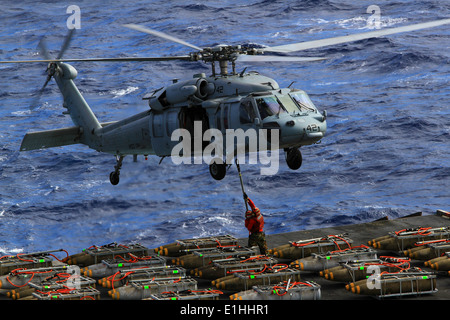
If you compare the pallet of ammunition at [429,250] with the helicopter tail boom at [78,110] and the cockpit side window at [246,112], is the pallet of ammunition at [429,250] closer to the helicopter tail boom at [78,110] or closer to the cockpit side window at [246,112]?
the cockpit side window at [246,112]

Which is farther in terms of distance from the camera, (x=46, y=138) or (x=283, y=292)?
(x=46, y=138)

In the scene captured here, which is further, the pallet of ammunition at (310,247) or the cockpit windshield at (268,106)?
the pallet of ammunition at (310,247)

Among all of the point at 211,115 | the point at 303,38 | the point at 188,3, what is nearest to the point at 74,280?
the point at 211,115

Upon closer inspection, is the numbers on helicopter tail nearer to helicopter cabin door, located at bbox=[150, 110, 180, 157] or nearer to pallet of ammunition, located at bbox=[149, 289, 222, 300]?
helicopter cabin door, located at bbox=[150, 110, 180, 157]

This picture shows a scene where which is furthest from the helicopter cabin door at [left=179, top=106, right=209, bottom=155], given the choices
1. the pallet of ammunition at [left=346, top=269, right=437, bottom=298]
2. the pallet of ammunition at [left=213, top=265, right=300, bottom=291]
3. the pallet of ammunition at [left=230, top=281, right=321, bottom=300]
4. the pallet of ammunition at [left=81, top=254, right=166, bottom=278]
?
the pallet of ammunition at [left=346, top=269, right=437, bottom=298]

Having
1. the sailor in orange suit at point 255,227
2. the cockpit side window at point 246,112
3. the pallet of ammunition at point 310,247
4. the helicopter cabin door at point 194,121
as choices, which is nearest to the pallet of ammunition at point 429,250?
the pallet of ammunition at point 310,247

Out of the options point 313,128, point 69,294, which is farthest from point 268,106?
point 69,294

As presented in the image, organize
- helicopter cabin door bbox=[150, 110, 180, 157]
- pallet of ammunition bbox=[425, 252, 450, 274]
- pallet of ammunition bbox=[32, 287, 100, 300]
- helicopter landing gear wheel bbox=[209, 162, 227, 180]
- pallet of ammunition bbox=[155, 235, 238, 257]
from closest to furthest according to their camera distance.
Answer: pallet of ammunition bbox=[32, 287, 100, 300], pallet of ammunition bbox=[425, 252, 450, 274], helicopter landing gear wheel bbox=[209, 162, 227, 180], helicopter cabin door bbox=[150, 110, 180, 157], pallet of ammunition bbox=[155, 235, 238, 257]

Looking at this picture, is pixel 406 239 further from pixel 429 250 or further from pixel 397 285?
pixel 397 285
